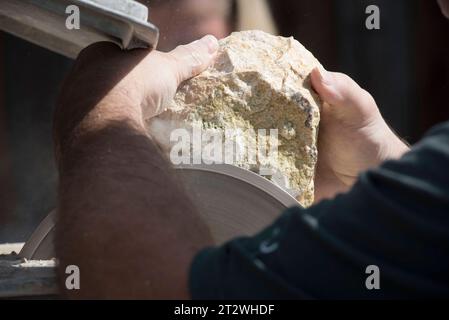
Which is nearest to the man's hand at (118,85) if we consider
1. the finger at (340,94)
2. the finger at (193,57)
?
the finger at (193,57)

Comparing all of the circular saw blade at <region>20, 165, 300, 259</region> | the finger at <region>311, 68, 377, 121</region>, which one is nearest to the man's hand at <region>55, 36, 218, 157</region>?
the circular saw blade at <region>20, 165, 300, 259</region>

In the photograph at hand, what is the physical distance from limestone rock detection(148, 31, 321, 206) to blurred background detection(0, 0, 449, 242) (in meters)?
1.17

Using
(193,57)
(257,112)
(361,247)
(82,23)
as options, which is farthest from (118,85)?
(361,247)

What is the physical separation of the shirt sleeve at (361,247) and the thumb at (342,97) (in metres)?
0.97

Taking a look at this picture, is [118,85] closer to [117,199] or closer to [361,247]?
[117,199]

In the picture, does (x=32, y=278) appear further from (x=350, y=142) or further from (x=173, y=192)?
(x=350, y=142)

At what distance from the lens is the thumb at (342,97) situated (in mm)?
2119

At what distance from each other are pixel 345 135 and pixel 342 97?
11 centimetres

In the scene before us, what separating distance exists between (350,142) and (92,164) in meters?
0.89

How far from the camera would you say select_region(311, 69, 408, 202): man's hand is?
7.02ft

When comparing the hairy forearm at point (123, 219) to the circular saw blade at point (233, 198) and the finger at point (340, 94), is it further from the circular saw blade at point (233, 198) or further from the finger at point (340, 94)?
the finger at point (340, 94)

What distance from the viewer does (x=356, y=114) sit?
216cm

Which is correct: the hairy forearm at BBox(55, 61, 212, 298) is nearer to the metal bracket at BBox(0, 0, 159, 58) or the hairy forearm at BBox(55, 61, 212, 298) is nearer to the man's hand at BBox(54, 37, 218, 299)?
the man's hand at BBox(54, 37, 218, 299)
